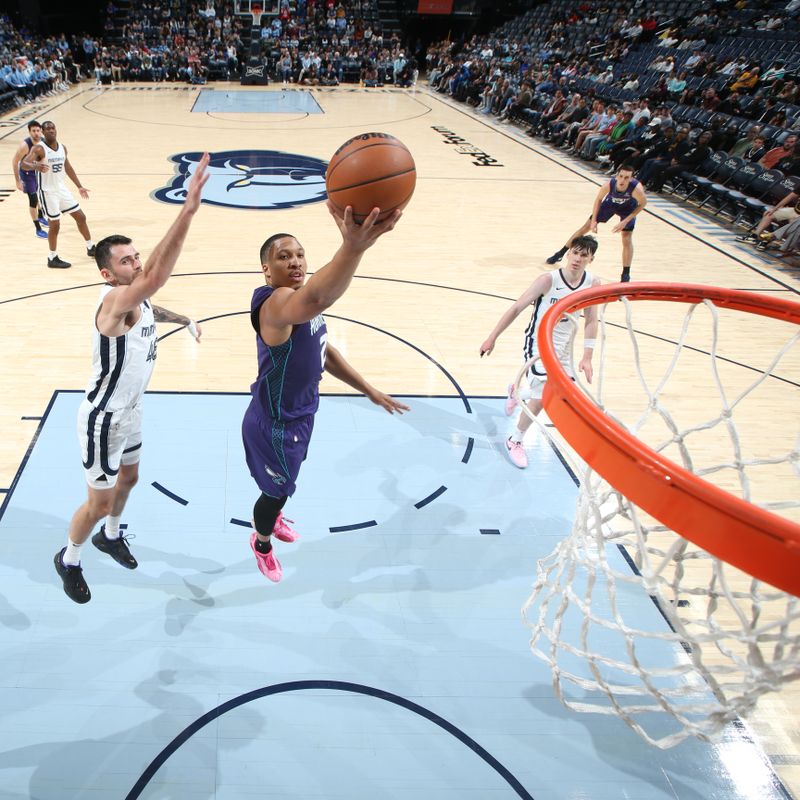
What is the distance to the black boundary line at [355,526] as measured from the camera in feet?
11.6

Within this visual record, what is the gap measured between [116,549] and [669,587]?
96.6 inches

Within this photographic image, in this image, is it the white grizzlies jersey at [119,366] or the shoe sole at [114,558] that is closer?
the white grizzlies jersey at [119,366]

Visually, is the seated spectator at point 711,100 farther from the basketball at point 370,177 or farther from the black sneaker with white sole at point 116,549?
the black sneaker with white sole at point 116,549

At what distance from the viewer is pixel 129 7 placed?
82.5 feet

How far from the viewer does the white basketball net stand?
2.00 meters

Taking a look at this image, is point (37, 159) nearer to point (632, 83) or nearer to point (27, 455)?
point (27, 455)

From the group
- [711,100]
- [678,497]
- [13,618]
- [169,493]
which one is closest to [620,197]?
[169,493]

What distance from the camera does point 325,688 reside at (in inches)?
106

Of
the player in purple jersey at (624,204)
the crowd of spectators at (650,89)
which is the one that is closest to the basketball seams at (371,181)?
the player in purple jersey at (624,204)

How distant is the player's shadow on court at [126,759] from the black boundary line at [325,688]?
0.02 metres

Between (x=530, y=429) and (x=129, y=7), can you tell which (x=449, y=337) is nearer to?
(x=530, y=429)

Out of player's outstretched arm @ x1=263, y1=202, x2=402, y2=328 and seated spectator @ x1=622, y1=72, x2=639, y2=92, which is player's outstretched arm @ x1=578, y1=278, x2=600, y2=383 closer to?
player's outstretched arm @ x1=263, y1=202, x2=402, y2=328

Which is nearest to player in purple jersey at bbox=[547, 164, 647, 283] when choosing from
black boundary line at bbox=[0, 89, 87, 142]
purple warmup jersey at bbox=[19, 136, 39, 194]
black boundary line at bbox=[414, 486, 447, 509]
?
black boundary line at bbox=[414, 486, 447, 509]

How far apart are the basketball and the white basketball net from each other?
930 millimetres
